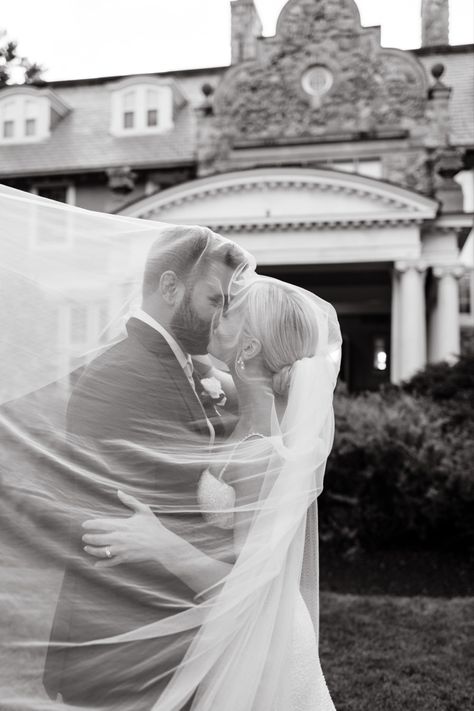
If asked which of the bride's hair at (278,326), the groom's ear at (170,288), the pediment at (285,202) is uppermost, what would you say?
the pediment at (285,202)

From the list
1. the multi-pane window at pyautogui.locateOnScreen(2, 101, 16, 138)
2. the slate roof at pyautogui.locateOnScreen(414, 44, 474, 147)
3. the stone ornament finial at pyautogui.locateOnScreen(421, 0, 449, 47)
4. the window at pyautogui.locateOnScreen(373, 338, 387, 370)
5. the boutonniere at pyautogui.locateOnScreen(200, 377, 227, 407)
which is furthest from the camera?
the multi-pane window at pyautogui.locateOnScreen(2, 101, 16, 138)

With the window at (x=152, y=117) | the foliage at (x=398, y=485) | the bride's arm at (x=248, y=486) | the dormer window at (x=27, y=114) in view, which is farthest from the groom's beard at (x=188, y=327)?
the dormer window at (x=27, y=114)

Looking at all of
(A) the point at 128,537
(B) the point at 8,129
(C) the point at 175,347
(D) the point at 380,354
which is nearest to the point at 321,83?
(D) the point at 380,354

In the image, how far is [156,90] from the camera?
1010 inches

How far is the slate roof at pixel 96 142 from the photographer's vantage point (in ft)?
82.4

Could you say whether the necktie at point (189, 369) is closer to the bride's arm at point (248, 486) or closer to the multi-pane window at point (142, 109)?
the bride's arm at point (248, 486)

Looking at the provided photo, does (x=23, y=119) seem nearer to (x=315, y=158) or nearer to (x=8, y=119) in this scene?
(x=8, y=119)

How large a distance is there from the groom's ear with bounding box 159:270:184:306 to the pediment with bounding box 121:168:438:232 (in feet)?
55.3

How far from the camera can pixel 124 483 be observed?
269cm

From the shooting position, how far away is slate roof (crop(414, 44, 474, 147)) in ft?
76.2

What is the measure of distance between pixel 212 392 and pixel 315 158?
66.4 feet

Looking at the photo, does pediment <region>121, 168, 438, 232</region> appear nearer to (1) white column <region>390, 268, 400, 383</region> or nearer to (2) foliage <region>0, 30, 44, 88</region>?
(1) white column <region>390, 268, 400, 383</region>

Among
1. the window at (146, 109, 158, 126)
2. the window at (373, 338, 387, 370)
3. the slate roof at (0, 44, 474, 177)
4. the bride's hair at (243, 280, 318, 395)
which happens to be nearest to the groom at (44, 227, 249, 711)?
the bride's hair at (243, 280, 318, 395)

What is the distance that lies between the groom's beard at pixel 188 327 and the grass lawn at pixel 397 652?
305cm
